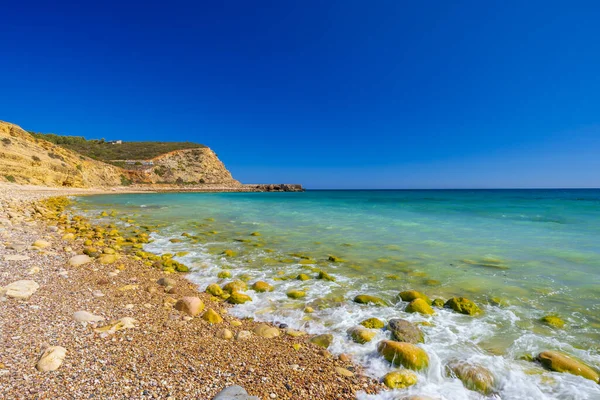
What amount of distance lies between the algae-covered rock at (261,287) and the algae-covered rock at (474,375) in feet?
11.2

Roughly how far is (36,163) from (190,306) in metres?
48.8

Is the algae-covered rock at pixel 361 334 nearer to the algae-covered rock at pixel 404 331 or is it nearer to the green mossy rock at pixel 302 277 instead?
the algae-covered rock at pixel 404 331

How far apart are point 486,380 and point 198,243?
8.98 meters

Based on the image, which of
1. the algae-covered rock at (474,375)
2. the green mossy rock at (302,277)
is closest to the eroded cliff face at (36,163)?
the green mossy rock at (302,277)

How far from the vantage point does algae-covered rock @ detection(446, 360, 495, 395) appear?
2.89m

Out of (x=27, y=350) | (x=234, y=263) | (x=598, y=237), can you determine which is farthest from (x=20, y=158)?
(x=598, y=237)

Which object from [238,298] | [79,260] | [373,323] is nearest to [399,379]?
[373,323]

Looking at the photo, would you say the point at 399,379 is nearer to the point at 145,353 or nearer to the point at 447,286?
the point at 145,353

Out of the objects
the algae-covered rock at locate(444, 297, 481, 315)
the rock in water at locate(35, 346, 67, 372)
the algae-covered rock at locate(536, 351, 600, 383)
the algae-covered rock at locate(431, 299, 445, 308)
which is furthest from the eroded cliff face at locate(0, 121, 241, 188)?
the algae-covered rock at locate(536, 351, 600, 383)

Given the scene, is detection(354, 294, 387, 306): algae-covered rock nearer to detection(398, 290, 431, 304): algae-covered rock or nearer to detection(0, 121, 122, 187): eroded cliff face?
detection(398, 290, 431, 304): algae-covered rock

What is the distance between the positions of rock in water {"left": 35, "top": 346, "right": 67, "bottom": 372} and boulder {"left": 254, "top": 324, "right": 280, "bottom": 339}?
83.7 inches

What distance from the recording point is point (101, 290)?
4.84m

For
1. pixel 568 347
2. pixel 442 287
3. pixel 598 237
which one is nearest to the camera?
pixel 568 347

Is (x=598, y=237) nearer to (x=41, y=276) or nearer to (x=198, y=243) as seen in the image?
(x=198, y=243)
